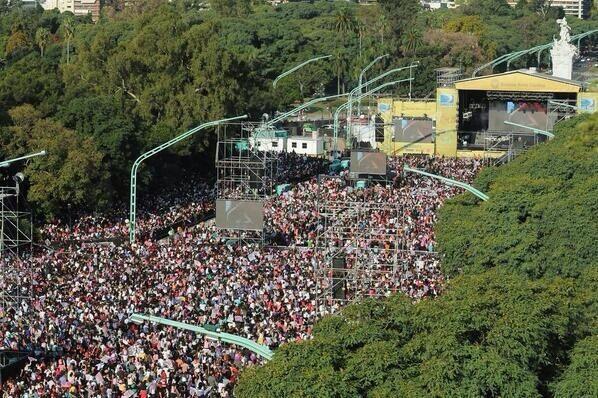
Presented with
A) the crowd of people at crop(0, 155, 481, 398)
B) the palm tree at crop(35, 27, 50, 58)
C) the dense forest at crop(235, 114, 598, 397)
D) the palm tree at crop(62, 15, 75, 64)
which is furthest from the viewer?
the palm tree at crop(62, 15, 75, 64)

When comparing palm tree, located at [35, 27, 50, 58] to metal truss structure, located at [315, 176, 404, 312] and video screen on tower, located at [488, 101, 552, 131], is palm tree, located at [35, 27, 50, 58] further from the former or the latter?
metal truss structure, located at [315, 176, 404, 312]

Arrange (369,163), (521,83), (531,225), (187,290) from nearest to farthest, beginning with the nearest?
(187,290)
(531,225)
(369,163)
(521,83)

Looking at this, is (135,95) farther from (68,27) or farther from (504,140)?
(68,27)

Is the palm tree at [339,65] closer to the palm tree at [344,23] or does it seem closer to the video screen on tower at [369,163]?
the palm tree at [344,23]

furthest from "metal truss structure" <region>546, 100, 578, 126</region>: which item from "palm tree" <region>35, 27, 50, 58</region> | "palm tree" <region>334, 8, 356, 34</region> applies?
"palm tree" <region>35, 27, 50, 58</region>

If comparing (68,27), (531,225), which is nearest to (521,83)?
(531,225)

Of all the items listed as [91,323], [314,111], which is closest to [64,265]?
[91,323]

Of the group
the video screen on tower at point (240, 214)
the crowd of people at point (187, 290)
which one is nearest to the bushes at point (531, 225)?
the crowd of people at point (187, 290)
